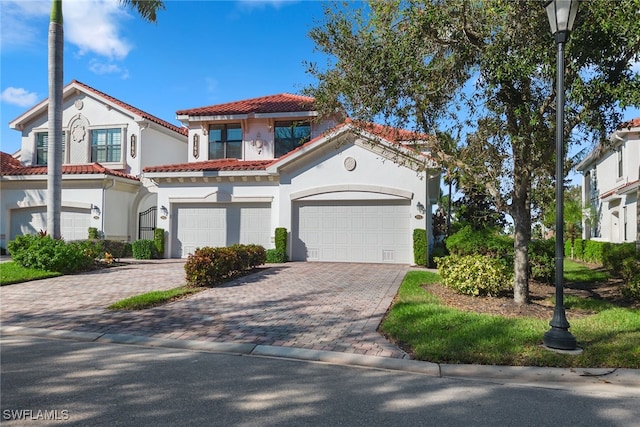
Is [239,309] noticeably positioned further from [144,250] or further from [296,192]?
[144,250]

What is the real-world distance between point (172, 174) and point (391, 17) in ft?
40.0

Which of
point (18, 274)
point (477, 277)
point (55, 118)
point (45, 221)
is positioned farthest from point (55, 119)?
point (477, 277)

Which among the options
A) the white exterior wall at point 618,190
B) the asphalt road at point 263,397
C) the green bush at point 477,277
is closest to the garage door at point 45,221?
the asphalt road at point 263,397

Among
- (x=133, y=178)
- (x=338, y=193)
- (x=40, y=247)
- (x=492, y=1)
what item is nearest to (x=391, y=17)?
(x=492, y=1)

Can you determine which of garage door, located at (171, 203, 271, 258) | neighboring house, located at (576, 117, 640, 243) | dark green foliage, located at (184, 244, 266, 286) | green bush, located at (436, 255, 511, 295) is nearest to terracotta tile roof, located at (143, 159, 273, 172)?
garage door, located at (171, 203, 271, 258)

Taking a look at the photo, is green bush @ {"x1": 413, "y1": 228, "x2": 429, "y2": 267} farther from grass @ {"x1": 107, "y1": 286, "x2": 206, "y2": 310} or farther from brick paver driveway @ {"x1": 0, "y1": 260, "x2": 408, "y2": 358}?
grass @ {"x1": 107, "y1": 286, "x2": 206, "y2": 310}

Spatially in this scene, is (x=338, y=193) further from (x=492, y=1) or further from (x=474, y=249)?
(x=492, y=1)

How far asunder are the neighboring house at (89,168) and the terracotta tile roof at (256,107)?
3109 millimetres

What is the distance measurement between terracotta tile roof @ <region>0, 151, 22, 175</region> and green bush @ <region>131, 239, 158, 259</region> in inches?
325

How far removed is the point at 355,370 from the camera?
5164 mm

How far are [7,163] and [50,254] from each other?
1223 cm

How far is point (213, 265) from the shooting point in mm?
10727

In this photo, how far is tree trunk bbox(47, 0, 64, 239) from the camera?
14367 mm

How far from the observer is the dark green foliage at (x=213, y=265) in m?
10.6
